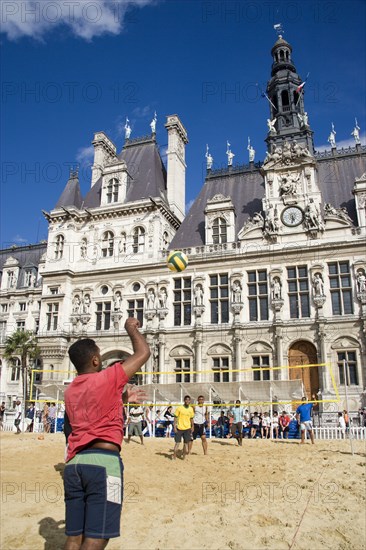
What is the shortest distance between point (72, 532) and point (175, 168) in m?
37.7

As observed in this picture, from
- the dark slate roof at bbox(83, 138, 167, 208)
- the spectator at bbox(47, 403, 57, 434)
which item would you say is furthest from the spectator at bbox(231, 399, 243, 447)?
the dark slate roof at bbox(83, 138, 167, 208)

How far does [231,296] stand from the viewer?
99.4 ft

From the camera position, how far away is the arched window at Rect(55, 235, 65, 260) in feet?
120

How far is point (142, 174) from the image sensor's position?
129 feet

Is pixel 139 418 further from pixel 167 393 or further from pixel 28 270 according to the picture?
pixel 28 270

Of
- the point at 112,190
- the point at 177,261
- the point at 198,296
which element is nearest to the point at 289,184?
the point at 198,296

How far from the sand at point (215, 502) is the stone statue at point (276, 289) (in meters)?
15.4

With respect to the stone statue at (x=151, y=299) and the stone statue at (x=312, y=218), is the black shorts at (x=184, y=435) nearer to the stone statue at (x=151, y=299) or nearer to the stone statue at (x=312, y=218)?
the stone statue at (x=151, y=299)

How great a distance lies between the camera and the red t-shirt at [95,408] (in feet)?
12.8

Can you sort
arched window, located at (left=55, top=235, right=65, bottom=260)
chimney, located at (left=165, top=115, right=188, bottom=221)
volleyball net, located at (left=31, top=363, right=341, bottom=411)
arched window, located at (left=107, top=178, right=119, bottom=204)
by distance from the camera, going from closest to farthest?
volleyball net, located at (left=31, top=363, right=341, bottom=411)
arched window, located at (left=55, top=235, right=65, bottom=260)
arched window, located at (left=107, top=178, right=119, bottom=204)
chimney, located at (left=165, top=115, right=188, bottom=221)

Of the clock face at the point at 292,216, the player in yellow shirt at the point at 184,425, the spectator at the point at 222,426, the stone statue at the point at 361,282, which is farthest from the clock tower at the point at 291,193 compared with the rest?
the player in yellow shirt at the point at 184,425

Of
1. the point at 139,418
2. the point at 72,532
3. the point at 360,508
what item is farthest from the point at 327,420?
the point at 72,532

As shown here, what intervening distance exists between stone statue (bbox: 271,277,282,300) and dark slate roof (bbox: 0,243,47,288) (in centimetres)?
2866

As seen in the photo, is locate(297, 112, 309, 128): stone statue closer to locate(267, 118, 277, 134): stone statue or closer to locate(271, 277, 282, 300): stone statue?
locate(267, 118, 277, 134): stone statue
